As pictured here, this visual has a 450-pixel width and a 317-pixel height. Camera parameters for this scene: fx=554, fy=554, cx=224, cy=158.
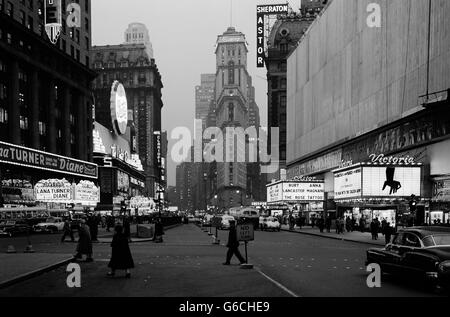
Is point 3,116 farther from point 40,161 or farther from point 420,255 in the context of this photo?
point 420,255

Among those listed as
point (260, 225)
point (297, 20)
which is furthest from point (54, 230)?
point (297, 20)

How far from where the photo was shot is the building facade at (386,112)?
4131 centimetres

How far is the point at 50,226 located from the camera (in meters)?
53.5

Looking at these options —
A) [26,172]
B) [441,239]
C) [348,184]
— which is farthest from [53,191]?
[441,239]

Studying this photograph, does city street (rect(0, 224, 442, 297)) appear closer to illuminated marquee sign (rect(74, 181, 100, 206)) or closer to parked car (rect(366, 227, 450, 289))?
parked car (rect(366, 227, 450, 289))

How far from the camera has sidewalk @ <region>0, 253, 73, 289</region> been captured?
15812 mm

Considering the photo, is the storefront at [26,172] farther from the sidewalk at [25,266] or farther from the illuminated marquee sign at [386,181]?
the sidewalk at [25,266]

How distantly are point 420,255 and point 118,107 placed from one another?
12717 centimetres

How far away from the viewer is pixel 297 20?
14488 cm

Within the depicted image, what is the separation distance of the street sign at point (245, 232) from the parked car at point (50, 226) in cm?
3658

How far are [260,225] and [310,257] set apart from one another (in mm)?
38589

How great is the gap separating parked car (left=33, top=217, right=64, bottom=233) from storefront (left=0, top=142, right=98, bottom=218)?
1685 millimetres
